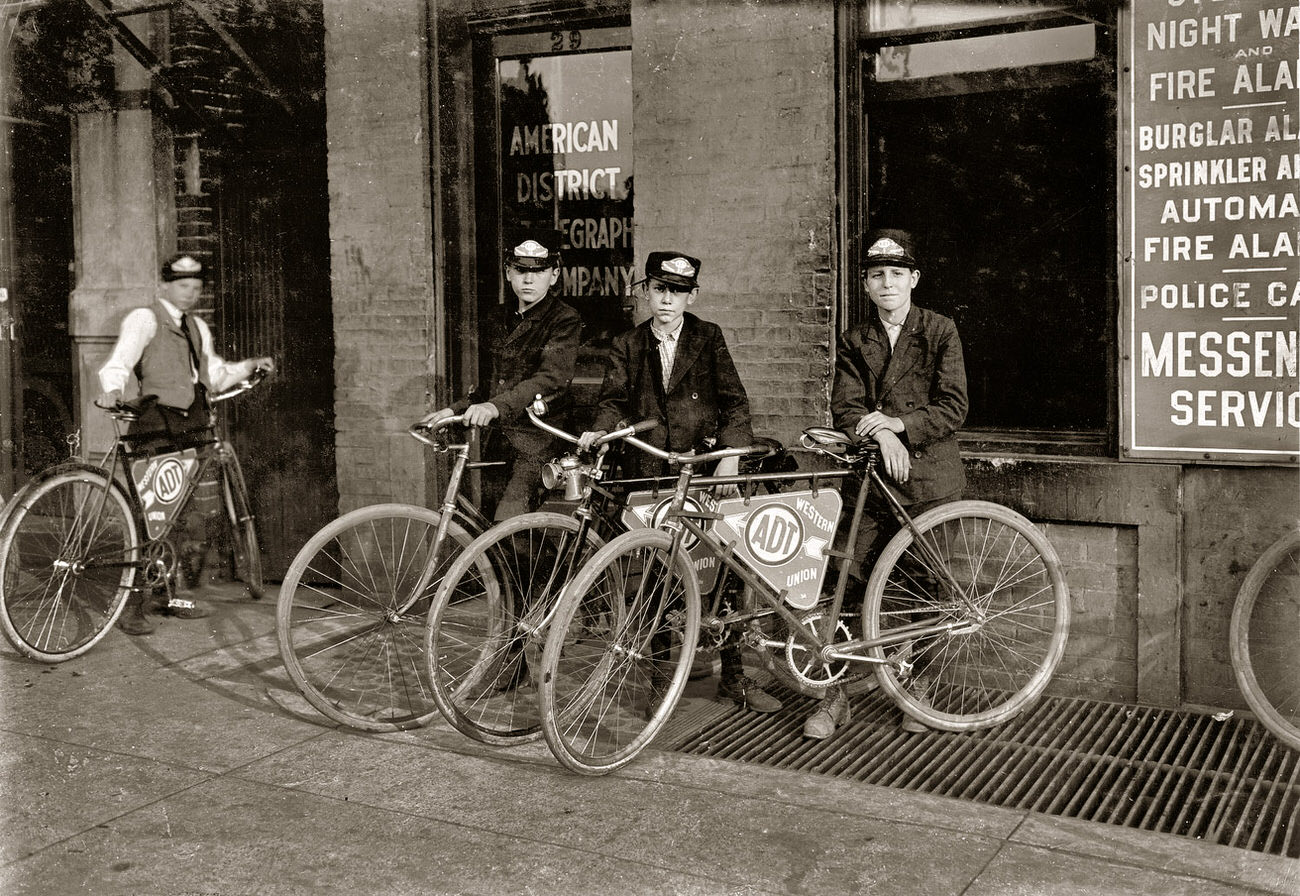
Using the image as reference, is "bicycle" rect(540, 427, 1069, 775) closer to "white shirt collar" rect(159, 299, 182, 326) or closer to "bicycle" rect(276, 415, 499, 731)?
"bicycle" rect(276, 415, 499, 731)

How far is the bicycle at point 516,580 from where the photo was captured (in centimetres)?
482

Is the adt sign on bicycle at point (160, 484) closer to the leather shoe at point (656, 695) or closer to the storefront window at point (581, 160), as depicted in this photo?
the storefront window at point (581, 160)

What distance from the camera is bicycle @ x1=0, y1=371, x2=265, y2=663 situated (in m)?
6.30

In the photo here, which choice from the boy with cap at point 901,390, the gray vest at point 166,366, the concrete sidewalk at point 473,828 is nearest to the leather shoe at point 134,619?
the gray vest at point 166,366

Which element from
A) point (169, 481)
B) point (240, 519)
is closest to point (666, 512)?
point (240, 519)

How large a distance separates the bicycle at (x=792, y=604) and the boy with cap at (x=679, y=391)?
50 cm

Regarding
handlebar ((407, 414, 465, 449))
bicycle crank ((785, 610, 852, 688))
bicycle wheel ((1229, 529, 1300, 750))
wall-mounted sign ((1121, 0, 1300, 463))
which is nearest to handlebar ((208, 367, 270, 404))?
handlebar ((407, 414, 465, 449))

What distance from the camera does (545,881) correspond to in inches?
151

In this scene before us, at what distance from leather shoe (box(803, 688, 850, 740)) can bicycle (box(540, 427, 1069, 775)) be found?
0.36ft

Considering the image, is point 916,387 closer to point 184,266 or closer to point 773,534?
point 773,534

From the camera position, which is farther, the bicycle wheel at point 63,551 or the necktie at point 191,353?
the necktie at point 191,353

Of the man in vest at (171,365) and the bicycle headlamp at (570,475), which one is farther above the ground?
the man in vest at (171,365)

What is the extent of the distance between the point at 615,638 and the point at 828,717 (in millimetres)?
1105

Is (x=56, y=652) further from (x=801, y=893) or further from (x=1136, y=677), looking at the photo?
(x=1136, y=677)
